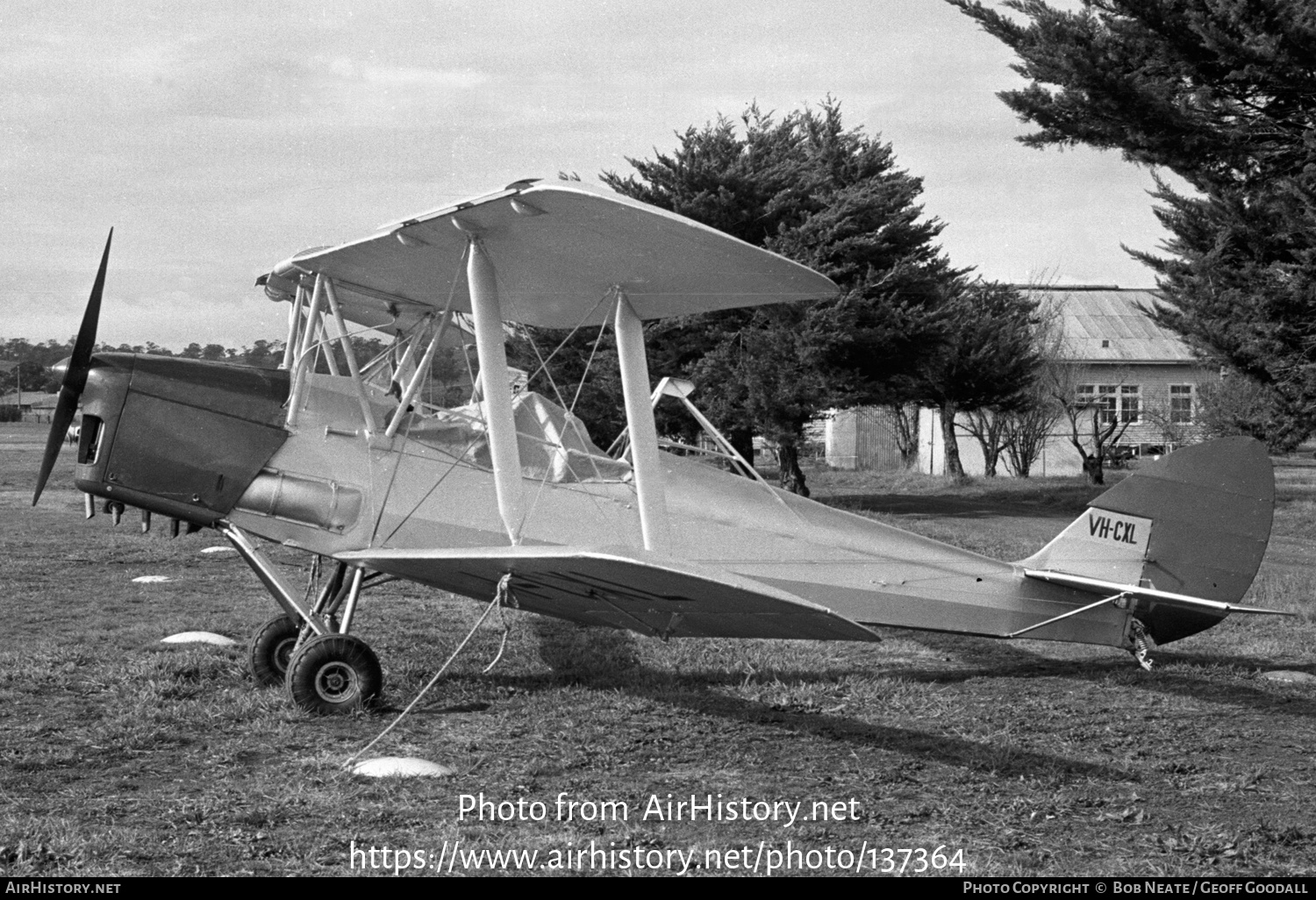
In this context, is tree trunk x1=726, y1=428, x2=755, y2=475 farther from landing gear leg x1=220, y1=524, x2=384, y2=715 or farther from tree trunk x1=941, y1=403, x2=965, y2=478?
landing gear leg x1=220, y1=524, x2=384, y2=715

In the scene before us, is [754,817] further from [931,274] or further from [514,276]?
[931,274]

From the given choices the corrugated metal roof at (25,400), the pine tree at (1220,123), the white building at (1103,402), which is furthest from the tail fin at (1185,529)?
the corrugated metal roof at (25,400)

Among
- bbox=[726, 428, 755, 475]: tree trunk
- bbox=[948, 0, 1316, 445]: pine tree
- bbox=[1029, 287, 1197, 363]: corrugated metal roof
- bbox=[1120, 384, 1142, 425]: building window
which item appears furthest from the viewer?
bbox=[1029, 287, 1197, 363]: corrugated metal roof

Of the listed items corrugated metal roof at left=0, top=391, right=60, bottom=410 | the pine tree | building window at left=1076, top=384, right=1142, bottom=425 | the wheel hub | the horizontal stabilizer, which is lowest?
the wheel hub

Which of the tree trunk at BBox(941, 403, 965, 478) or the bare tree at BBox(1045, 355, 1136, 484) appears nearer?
the bare tree at BBox(1045, 355, 1136, 484)

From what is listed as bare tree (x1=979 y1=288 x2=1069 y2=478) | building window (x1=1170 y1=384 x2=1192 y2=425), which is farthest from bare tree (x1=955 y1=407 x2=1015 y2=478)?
building window (x1=1170 y1=384 x2=1192 y2=425)

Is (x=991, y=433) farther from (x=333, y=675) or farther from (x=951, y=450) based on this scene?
(x=333, y=675)

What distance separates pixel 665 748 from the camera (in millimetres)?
5363

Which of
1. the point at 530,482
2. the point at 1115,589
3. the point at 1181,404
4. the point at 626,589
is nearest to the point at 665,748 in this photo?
the point at 626,589

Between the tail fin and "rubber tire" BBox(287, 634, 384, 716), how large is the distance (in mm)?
3882

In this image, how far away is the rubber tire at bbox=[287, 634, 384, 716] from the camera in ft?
19.2

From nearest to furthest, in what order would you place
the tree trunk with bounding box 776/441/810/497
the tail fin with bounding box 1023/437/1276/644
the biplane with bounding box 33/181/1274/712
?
the biplane with bounding box 33/181/1274/712 < the tail fin with bounding box 1023/437/1276/644 < the tree trunk with bounding box 776/441/810/497

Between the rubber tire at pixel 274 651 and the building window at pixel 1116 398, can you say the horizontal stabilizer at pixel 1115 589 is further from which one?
the building window at pixel 1116 398
